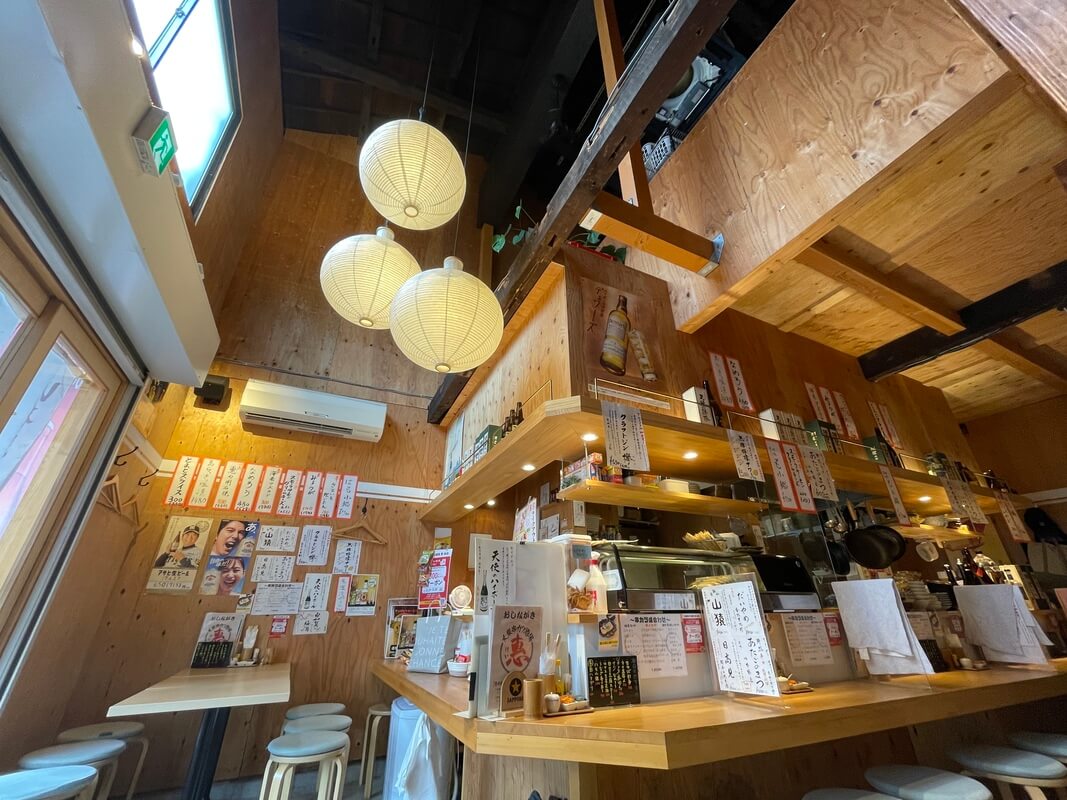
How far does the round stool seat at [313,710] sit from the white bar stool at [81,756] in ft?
2.96

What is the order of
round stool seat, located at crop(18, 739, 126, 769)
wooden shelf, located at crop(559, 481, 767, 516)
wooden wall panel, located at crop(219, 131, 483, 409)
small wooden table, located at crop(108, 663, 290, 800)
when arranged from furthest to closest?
wooden wall panel, located at crop(219, 131, 483, 409)
wooden shelf, located at crop(559, 481, 767, 516)
round stool seat, located at crop(18, 739, 126, 769)
small wooden table, located at crop(108, 663, 290, 800)

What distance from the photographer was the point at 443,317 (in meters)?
2.02

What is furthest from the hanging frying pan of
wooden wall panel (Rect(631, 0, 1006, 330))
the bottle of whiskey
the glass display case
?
the bottle of whiskey

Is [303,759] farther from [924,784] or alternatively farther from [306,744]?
[924,784]

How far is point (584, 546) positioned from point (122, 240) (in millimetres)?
2279

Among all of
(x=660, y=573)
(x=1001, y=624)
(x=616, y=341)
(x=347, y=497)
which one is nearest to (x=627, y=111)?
(x=616, y=341)

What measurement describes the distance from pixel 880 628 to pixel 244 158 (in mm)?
5309

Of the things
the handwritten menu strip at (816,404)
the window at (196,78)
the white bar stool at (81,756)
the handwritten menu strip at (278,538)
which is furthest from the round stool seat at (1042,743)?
the window at (196,78)

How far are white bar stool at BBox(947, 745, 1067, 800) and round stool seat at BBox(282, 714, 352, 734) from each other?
3.25 m

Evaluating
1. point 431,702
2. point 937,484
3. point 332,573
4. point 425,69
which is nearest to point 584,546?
point 431,702

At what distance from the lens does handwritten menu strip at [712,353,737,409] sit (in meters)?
2.79

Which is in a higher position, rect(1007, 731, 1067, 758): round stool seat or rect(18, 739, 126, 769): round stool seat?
rect(1007, 731, 1067, 758): round stool seat

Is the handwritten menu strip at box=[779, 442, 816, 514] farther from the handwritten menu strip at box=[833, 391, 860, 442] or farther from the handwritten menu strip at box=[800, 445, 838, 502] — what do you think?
the handwritten menu strip at box=[833, 391, 860, 442]

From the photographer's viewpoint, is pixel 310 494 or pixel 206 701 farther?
pixel 310 494
